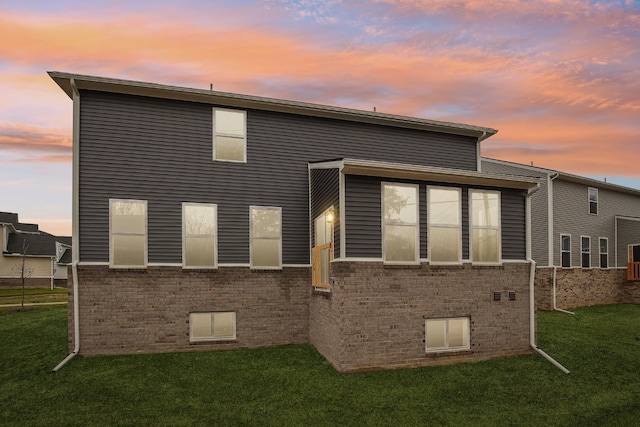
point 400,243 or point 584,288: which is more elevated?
point 400,243

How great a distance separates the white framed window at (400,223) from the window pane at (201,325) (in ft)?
19.2

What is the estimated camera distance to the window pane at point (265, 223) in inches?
520

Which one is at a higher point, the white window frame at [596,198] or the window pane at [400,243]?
the white window frame at [596,198]

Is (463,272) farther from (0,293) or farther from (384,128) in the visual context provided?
(0,293)

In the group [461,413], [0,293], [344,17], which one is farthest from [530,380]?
[0,293]

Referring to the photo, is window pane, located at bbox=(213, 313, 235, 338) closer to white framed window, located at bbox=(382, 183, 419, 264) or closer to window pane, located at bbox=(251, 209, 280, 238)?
window pane, located at bbox=(251, 209, 280, 238)

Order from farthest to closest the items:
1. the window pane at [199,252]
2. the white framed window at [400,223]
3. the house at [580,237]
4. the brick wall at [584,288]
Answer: the house at [580,237] < the brick wall at [584,288] < the window pane at [199,252] < the white framed window at [400,223]

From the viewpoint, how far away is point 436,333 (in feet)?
37.0

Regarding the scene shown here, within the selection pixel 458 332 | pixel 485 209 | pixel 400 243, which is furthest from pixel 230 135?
pixel 458 332

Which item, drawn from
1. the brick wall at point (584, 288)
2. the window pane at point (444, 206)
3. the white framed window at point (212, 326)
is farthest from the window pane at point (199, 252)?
the brick wall at point (584, 288)

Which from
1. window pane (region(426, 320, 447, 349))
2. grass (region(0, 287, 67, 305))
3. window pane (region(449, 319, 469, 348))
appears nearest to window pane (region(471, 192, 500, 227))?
window pane (region(449, 319, 469, 348))

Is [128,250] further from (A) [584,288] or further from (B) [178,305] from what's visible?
(A) [584,288]

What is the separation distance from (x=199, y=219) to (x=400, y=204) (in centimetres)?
620

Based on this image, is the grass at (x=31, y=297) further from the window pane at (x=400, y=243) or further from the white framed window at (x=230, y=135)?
the window pane at (x=400, y=243)
